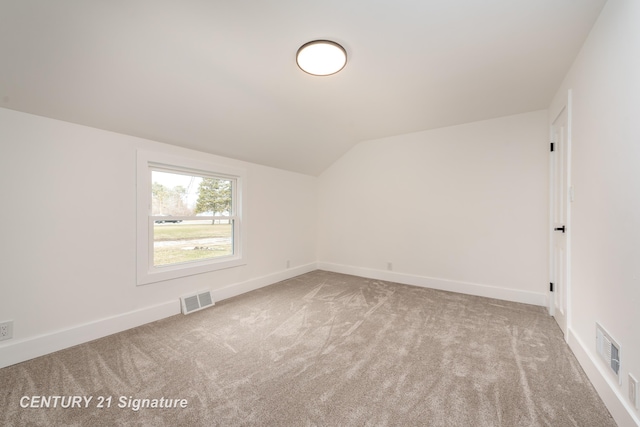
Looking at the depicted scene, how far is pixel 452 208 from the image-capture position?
3.75 m

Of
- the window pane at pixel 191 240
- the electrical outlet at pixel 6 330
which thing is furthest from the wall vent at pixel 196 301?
the electrical outlet at pixel 6 330

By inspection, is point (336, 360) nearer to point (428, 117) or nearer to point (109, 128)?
point (109, 128)

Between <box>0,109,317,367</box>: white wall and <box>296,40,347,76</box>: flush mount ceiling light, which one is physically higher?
<box>296,40,347,76</box>: flush mount ceiling light

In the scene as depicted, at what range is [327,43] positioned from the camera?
2.00 metres

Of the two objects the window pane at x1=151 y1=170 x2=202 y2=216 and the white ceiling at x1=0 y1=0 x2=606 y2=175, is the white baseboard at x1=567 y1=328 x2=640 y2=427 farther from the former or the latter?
the window pane at x1=151 y1=170 x2=202 y2=216

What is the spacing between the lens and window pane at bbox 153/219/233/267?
2920 mm

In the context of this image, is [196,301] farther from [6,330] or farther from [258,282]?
[6,330]

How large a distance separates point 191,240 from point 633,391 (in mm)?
3808

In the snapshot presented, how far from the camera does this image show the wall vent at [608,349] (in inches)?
56.9

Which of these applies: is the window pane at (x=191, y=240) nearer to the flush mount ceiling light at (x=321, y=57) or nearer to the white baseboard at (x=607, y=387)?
the flush mount ceiling light at (x=321, y=57)

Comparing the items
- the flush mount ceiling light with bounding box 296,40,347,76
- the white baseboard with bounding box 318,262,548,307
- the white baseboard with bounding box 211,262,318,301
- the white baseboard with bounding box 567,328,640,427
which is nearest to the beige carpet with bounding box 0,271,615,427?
the white baseboard with bounding box 567,328,640,427

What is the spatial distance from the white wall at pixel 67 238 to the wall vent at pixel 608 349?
3626 millimetres

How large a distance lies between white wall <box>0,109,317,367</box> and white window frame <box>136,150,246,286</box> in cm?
7

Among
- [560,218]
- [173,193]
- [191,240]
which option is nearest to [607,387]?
[560,218]
